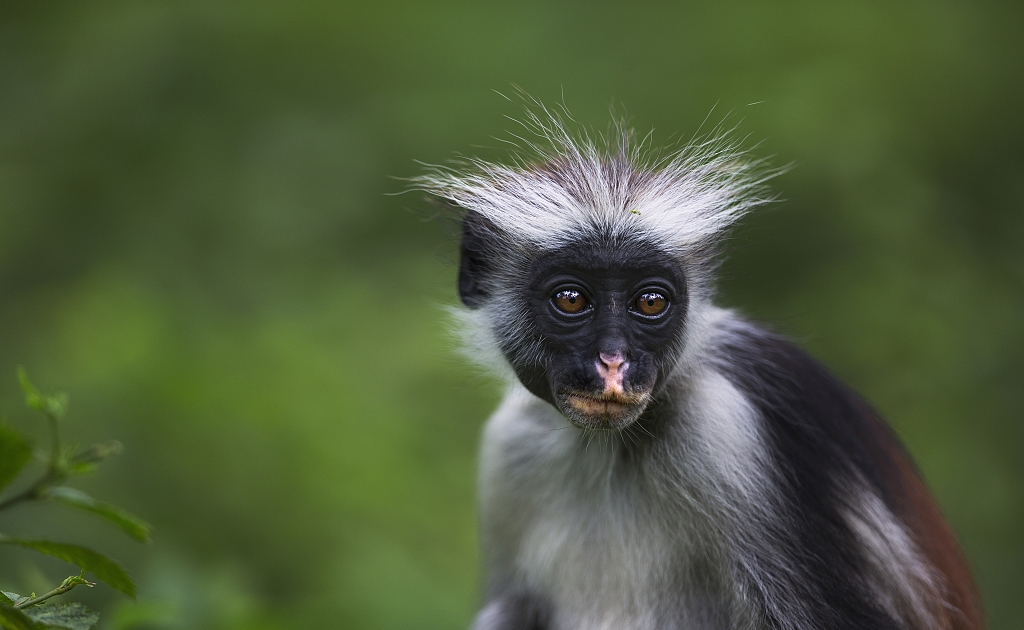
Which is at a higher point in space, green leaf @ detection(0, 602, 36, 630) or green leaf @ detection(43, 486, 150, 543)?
green leaf @ detection(43, 486, 150, 543)

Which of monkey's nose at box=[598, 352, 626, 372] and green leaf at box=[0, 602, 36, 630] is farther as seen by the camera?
monkey's nose at box=[598, 352, 626, 372]

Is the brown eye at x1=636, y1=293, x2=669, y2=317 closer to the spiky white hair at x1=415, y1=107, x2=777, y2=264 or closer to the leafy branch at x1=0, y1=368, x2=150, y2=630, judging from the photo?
the spiky white hair at x1=415, y1=107, x2=777, y2=264

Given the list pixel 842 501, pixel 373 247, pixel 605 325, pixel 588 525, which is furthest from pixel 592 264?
pixel 373 247

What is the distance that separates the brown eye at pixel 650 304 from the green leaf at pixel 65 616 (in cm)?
217

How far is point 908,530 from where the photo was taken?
12.0 ft

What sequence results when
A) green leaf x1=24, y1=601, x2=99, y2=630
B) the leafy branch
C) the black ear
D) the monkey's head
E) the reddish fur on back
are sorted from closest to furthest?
Result: the leafy branch
green leaf x1=24, y1=601, x2=99, y2=630
the monkey's head
the reddish fur on back
the black ear

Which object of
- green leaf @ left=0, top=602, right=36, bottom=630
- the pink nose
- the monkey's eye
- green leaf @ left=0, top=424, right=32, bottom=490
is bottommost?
the pink nose

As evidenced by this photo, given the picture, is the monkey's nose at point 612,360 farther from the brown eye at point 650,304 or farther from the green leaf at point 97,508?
the green leaf at point 97,508

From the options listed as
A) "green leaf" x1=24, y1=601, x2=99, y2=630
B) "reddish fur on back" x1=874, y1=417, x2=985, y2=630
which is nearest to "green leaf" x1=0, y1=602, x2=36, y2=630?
"green leaf" x1=24, y1=601, x2=99, y2=630

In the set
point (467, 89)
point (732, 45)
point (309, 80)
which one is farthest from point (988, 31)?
point (309, 80)

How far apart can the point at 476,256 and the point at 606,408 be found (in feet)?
3.54

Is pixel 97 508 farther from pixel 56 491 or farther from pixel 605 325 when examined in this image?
pixel 605 325

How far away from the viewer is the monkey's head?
3.31 meters

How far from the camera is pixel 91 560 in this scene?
1459 mm
